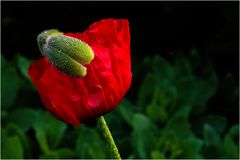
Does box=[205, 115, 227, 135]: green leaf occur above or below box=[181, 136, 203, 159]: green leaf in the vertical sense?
below

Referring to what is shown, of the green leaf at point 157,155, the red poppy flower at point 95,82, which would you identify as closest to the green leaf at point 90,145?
the green leaf at point 157,155

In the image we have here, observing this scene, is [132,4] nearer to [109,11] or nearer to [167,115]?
[109,11]

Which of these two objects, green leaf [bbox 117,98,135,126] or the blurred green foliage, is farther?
green leaf [bbox 117,98,135,126]

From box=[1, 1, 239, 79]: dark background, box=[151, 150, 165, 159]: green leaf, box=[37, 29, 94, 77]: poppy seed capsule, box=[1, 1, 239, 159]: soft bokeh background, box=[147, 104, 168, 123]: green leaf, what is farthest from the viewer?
box=[1, 1, 239, 79]: dark background

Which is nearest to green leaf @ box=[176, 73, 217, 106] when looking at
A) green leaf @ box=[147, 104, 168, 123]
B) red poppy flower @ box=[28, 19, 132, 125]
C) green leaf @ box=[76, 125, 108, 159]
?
green leaf @ box=[147, 104, 168, 123]

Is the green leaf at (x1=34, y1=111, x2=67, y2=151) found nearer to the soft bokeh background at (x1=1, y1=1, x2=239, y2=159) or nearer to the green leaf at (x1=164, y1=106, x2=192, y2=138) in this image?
the soft bokeh background at (x1=1, y1=1, x2=239, y2=159)

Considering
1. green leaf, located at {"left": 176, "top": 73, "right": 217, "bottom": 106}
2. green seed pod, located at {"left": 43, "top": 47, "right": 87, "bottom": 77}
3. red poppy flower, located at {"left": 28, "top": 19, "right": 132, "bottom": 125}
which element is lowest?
green leaf, located at {"left": 176, "top": 73, "right": 217, "bottom": 106}

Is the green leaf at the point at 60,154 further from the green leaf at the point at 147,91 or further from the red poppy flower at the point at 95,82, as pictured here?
the red poppy flower at the point at 95,82

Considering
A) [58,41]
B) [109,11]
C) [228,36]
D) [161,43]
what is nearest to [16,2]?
[109,11]
